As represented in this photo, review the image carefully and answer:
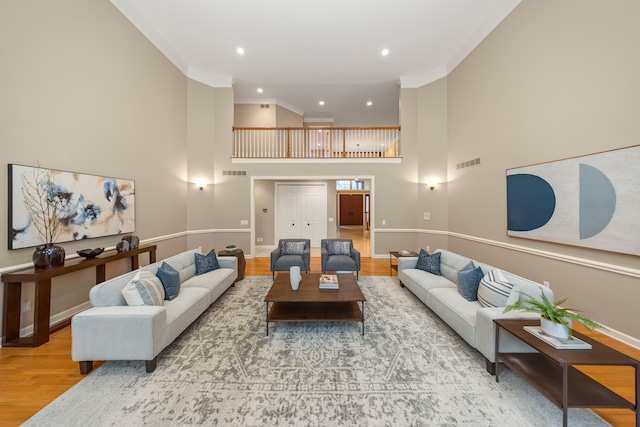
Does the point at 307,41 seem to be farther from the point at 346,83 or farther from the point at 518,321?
the point at 518,321

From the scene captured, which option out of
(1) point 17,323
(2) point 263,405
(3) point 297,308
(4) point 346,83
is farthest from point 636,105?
(1) point 17,323

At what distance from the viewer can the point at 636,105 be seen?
98.6 inches

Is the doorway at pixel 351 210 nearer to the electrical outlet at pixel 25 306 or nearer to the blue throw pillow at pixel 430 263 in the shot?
the blue throw pillow at pixel 430 263

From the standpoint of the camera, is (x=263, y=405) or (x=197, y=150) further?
(x=197, y=150)

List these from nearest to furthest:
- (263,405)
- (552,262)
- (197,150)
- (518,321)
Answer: (263,405) < (518,321) < (552,262) < (197,150)

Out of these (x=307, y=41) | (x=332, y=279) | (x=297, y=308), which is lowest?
(x=297, y=308)

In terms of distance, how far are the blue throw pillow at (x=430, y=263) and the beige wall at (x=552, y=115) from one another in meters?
1.33

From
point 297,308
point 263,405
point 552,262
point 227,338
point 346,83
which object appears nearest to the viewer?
point 263,405

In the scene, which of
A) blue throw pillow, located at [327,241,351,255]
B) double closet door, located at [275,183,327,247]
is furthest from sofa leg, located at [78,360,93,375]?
double closet door, located at [275,183,327,247]

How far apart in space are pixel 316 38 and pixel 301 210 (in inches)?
196

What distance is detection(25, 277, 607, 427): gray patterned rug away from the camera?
1706mm

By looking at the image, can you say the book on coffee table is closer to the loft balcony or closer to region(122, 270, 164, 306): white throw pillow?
region(122, 270, 164, 306): white throw pillow

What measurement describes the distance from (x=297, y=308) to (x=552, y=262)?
367 cm

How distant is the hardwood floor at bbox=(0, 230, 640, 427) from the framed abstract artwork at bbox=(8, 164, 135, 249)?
1175mm
